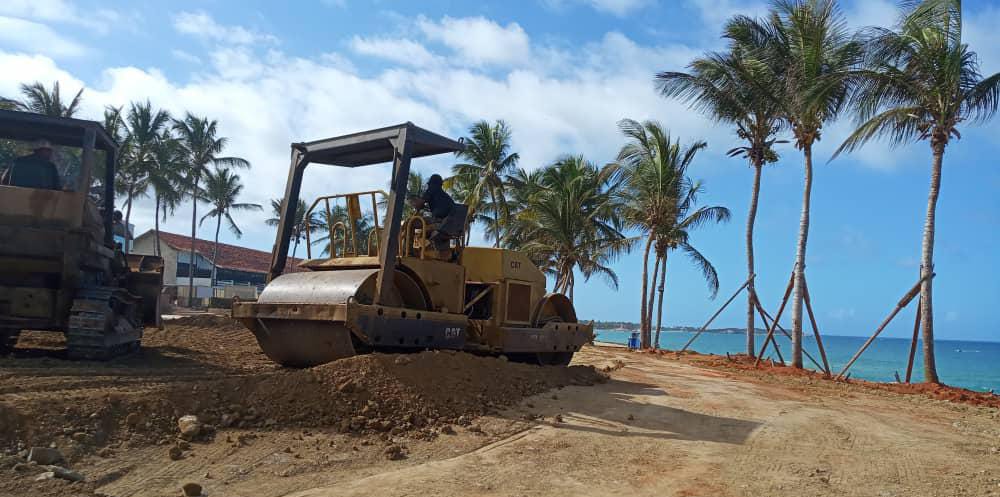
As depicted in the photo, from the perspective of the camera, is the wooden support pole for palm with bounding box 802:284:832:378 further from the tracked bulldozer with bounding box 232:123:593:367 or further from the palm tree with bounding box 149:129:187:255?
the palm tree with bounding box 149:129:187:255

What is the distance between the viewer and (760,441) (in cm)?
738

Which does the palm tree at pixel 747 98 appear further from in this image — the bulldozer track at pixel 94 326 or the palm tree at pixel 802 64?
the bulldozer track at pixel 94 326

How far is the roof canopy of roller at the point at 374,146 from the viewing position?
8.60 m

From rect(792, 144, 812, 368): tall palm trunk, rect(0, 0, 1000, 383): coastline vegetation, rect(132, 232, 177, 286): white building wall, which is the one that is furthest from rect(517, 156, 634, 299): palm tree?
rect(132, 232, 177, 286): white building wall

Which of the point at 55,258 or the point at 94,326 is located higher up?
the point at 55,258

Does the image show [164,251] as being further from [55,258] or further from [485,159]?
[55,258]

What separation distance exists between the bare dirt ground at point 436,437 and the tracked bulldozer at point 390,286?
20.7 inches

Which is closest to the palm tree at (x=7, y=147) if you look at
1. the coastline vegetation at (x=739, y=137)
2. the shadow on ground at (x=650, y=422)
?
the coastline vegetation at (x=739, y=137)

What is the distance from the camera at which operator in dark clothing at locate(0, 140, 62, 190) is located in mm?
9180

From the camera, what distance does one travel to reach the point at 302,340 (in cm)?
831

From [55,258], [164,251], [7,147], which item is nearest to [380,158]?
[55,258]

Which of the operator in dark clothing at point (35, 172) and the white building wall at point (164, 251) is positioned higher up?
the white building wall at point (164, 251)

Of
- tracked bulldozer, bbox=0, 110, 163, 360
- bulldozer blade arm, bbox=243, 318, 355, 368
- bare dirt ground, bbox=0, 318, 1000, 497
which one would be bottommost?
bare dirt ground, bbox=0, 318, 1000, 497

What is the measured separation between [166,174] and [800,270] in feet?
129
